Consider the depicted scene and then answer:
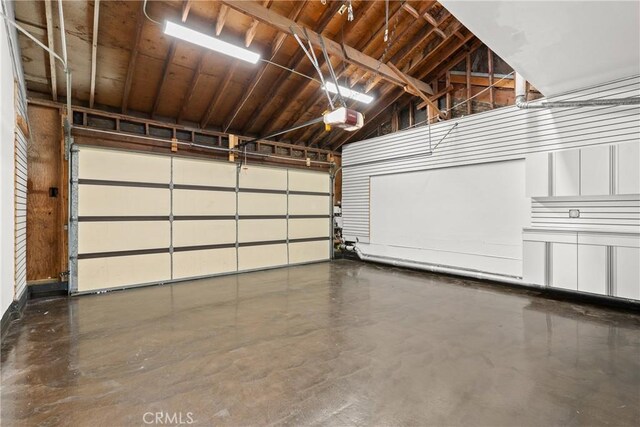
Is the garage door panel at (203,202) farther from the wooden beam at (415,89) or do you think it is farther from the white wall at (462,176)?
the wooden beam at (415,89)

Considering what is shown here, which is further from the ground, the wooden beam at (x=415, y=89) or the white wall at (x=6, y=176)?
the wooden beam at (x=415, y=89)

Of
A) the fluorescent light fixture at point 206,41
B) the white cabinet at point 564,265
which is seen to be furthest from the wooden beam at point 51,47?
the white cabinet at point 564,265

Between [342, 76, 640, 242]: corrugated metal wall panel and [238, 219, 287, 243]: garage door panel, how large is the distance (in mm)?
2175

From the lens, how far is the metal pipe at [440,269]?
5722 millimetres

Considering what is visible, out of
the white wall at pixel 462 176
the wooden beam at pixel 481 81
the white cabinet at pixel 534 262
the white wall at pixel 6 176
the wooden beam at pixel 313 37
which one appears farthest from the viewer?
the wooden beam at pixel 481 81

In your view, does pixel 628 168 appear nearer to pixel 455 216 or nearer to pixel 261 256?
pixel 455 216

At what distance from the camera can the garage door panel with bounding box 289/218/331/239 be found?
318 inches

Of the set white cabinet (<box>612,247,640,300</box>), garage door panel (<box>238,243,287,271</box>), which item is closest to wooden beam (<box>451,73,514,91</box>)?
white cabinet (<box>612,247,640,300</box>)

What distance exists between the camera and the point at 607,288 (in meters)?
4.45

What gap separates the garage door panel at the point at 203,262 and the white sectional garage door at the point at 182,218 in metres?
0.02

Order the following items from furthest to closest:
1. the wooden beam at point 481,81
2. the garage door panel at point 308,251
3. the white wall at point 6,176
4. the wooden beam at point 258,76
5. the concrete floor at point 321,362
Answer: the garage door panel at point 308,251 → the wooden beam at point 481,81 → the wooden beam at point 258,76 → the white wall at point 6,176 → the concrete floor at point 321,362

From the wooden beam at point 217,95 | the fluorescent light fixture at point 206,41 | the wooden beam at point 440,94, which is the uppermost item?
the wooden beam at point 440,94

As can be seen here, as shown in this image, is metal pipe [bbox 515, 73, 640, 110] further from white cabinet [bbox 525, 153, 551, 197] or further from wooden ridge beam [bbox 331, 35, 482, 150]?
wooden ridge beam [bbox 331, 35, 482, 150]

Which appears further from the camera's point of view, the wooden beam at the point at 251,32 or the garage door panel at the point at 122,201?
the garage door panel at the point at 122,201
